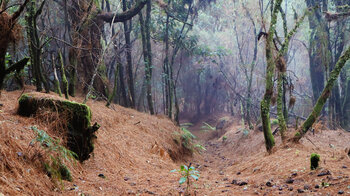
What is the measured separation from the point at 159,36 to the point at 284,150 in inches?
450

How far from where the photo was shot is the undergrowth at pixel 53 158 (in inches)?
127

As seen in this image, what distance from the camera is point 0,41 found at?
362cm

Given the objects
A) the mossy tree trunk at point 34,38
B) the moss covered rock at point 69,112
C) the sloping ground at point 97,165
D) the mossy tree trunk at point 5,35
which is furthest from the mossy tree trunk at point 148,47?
the mossy tree trunk at point 5,35

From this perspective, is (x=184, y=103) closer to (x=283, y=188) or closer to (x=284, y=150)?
(x=284, y=150)

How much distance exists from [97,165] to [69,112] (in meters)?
1.06

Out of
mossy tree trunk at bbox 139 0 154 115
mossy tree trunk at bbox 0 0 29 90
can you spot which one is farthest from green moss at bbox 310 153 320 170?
mossy tree trunk at bbox 139 0 154 115

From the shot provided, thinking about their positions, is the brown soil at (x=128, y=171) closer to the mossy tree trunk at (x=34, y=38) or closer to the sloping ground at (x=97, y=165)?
the sloping ground at (x=97, y=165)

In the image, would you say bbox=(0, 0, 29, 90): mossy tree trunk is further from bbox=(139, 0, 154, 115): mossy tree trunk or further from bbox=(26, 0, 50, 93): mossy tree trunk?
bbox=(139, 0, 154, 115): mossy tree trunk

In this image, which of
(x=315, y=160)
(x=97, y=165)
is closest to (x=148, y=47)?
(x=97, y=165)

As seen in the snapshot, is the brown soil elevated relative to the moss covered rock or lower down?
lower down

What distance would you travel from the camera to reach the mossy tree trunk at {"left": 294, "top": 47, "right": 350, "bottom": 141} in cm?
543

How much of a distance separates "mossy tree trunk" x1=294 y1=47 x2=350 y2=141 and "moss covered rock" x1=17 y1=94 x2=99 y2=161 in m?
4.68

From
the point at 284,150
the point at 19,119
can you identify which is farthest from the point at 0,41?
the point at 284,150

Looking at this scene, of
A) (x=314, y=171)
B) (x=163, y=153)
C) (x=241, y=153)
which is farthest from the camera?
(x=241, y=153)
